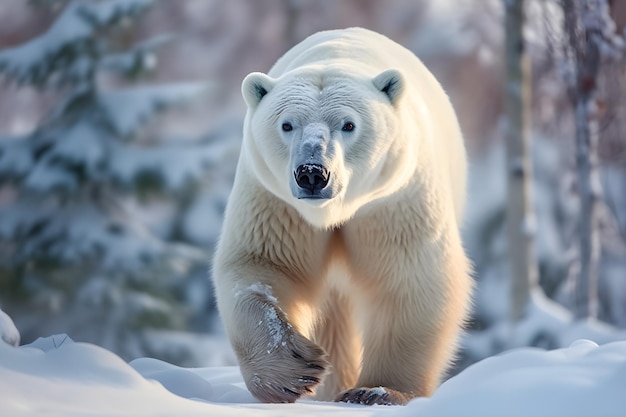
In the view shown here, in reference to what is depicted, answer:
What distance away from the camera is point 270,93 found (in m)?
3.78

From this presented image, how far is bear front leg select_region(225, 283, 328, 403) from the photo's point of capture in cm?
354

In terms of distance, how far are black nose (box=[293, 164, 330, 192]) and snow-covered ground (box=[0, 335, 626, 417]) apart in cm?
79

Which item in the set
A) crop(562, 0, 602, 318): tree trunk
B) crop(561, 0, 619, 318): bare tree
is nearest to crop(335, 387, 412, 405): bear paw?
crop(561, 0, 619, 318): bare tree

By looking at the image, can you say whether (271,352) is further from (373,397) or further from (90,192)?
(90,192)

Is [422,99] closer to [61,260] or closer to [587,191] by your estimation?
[587,191]

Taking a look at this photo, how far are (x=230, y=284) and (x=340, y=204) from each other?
21.6 inches

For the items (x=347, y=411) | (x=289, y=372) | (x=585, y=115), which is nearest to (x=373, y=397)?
(x=289, y=372)

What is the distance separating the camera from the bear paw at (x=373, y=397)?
3.78m

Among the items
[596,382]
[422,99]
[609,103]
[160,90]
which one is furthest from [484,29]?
[596,382]

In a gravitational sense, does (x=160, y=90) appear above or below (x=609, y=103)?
below

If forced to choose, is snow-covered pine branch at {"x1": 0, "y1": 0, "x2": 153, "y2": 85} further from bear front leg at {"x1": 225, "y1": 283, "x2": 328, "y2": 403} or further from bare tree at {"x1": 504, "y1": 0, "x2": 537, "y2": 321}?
bear front leg at {"x1": 225, "y1": 283, "x2": 328, "y2": 403}

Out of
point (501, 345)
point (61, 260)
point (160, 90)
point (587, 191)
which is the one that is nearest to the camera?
point (587, 191)

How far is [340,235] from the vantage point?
408 cm

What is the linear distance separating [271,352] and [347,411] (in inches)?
34.6
